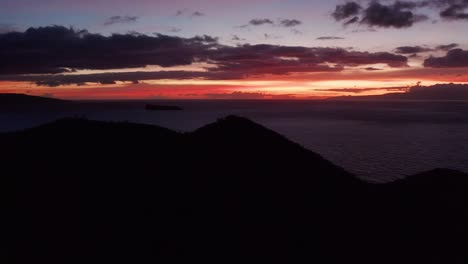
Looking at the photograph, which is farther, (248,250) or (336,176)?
(336,176)

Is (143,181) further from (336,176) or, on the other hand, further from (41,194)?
(336,176)

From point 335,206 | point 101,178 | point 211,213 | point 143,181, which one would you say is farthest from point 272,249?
point 101,178

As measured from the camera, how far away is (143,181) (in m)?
22.8

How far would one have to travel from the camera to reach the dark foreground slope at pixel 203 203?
1870 centimetres

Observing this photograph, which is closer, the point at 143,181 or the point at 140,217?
the point at 140,217

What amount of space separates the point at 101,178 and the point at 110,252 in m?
5.81

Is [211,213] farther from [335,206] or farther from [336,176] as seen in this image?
[336,176]

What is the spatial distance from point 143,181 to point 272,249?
7858mm

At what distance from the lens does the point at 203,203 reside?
21.6 meters

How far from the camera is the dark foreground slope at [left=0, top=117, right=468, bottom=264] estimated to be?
1870cm

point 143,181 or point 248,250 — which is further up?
point 143,181

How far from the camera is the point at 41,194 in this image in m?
21.2

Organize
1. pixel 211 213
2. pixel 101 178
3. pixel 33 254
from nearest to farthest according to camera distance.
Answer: pixel 33 254
pixel 211 213
pixel 101 178

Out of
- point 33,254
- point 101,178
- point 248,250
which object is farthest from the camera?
point 101,178
